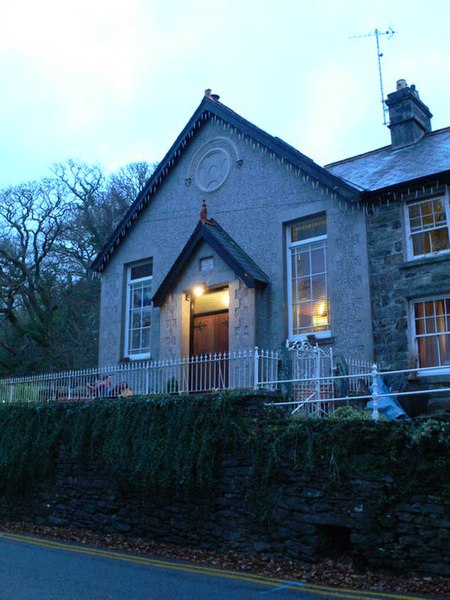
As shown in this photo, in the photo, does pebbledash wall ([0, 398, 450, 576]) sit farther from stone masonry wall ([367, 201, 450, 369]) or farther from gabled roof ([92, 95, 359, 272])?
gabled roof ([92, 95, 359, 272])

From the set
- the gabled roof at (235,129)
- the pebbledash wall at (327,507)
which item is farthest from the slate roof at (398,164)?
the pebbledash wall at (327,507)

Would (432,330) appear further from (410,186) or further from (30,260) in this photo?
(30,260)

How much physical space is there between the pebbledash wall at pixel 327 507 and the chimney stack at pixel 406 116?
10089 mm

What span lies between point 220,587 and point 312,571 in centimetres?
133

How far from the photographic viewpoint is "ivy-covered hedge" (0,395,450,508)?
775cm

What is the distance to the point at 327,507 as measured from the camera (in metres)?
8.30

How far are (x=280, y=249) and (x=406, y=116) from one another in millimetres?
5129

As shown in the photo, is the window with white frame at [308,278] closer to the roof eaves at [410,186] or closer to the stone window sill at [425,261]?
the roof eaves at [410,186]

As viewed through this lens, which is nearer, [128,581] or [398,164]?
[128,581]

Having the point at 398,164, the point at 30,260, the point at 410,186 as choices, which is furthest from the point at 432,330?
the point at 30,260

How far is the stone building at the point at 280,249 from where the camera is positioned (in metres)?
13.3

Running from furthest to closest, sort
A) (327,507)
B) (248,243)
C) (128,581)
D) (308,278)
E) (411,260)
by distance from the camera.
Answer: (248,243), (308,278), (411,260), (327,507), (128,581)

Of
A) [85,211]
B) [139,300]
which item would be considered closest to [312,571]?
[139,300]

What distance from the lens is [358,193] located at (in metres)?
13.8
